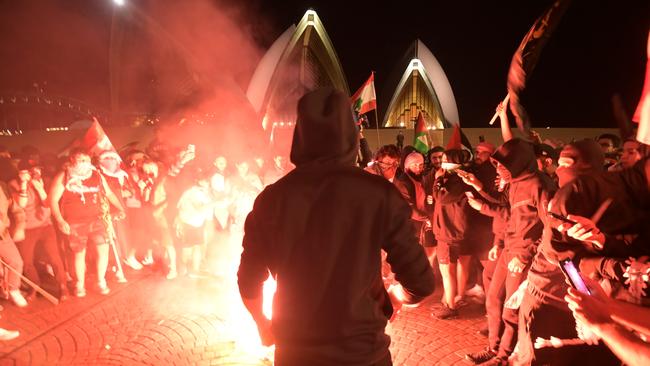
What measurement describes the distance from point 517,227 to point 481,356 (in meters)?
1.32

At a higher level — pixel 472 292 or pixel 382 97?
pixel 382 97

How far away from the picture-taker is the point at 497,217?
13.7 feet

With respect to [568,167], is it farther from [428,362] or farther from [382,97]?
[382,97]

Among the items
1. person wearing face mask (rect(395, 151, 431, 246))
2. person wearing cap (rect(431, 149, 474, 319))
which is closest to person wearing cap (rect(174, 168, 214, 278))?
person wearing face mask (rect(395, 151, 431, 246))

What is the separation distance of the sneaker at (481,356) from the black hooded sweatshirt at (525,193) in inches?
39.8

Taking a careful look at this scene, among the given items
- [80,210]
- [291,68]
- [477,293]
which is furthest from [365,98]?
[291,68]

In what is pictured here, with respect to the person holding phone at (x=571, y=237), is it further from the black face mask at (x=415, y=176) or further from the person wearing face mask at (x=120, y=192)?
the person wearing face mask at (x=120, y=192)

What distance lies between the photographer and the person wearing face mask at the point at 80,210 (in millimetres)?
5094

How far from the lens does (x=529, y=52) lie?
4.01 metres

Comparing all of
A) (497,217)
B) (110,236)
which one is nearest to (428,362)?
(497,217)

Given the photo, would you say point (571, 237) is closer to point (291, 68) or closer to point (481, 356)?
point (481, 356)

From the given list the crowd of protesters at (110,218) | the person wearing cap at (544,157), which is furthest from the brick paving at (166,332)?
the person wearing cap at (544,157)

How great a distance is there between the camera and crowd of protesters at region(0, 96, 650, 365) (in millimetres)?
2285

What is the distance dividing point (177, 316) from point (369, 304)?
3773 millimetres
